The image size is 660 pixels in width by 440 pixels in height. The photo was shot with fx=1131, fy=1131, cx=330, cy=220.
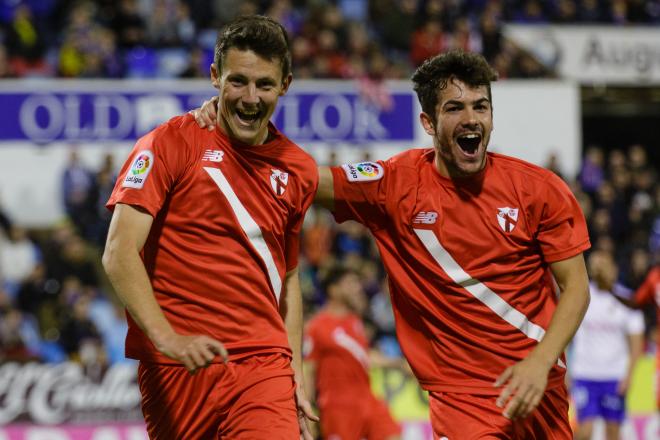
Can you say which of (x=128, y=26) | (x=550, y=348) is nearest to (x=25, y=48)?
(x=128, y=26)

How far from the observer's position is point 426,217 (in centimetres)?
500

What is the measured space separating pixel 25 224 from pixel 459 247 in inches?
437

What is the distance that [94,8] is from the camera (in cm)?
1692

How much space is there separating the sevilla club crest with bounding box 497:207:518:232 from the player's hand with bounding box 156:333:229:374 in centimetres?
150

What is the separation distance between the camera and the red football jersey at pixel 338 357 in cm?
957

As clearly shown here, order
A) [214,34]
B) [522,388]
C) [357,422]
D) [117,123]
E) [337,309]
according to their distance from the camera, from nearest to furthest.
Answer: [522,388] < [357,422] < [337,309] < [117,123] < [214,34]

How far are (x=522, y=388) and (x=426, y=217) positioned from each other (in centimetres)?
103

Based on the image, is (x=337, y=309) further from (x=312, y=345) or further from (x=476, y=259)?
(x=476, y=259)

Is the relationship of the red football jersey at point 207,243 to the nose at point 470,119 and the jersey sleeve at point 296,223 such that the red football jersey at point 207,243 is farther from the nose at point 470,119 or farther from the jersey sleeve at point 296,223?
the nose at point 470,119

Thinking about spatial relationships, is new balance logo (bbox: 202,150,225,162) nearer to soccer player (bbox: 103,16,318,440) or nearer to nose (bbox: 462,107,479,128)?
soccer player (bbox: 103,16,318,440)

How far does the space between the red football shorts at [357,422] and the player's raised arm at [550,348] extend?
490 cm

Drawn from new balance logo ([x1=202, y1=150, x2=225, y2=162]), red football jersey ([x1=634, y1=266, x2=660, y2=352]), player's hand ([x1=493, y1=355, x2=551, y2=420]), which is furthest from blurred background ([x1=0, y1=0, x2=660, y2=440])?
player's hand ([x1=493, y1=355, x2=551, y2=420])

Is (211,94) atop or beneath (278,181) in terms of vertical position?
beneath

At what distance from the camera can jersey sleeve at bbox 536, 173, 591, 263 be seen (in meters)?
4.77
